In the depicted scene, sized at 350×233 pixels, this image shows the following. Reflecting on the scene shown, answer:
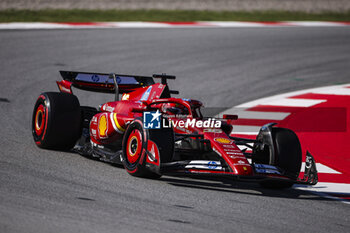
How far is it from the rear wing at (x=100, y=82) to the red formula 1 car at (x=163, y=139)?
141mm

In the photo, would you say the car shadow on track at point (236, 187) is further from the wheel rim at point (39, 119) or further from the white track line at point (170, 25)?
the white track line at point (170, 25)

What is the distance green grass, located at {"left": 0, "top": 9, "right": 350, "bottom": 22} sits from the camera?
20297mm

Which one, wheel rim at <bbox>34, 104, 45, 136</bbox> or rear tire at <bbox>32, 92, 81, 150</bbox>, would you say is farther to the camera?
wheel rim at <bbox>34, 104, 45, 136</bbox>

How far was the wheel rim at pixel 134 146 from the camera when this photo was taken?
23.0ft

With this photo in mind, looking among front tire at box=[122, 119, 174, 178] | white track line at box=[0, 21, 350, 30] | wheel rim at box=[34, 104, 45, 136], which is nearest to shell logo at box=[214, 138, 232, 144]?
front tire at box=[122, 119, 174, 178]

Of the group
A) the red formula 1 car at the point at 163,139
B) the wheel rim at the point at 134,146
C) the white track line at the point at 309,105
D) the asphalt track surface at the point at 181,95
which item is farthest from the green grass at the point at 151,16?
the wheel rim at the point at 134,146

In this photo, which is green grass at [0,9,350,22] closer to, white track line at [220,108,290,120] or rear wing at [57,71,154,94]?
white track line at [220,108,290,120]

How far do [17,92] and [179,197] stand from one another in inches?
266

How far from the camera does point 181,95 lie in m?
13.0

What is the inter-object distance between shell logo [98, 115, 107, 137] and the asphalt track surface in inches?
16.2

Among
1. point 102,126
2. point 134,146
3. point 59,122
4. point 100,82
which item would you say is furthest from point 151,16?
point 134,146

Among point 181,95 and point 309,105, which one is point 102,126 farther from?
point 309,105

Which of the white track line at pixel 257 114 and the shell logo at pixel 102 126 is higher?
the shell logo at pixel 102 126

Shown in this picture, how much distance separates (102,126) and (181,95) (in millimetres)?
5196
